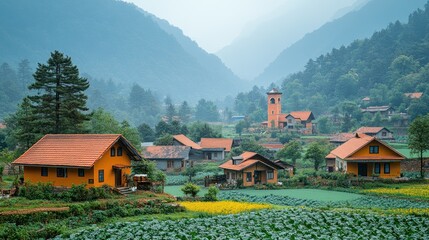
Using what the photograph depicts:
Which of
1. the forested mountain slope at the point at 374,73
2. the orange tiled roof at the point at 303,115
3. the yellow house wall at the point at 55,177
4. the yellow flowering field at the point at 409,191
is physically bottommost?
the yellow flowering field at the point at 409,191

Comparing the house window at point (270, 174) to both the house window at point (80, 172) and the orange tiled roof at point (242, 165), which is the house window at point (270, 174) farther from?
the house window at point (80, 172)

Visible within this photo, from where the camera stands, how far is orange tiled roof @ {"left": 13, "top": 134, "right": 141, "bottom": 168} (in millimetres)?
32656

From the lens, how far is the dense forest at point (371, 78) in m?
106

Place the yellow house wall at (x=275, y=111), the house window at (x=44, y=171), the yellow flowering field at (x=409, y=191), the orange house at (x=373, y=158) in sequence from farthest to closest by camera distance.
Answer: the yellow house wall at (x=275, y=111) < the orange house at (x=373, y=158) < the yellow flowering field at (x=409, y=191) < the house window at (x=44, y=171)

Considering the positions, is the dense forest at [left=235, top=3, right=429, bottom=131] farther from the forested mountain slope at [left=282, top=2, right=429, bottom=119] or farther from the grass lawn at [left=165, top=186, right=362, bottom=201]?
the grass lawn at [left=165, top=186, right=362, bottom=201]

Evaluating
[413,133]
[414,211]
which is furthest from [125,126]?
[414,211]

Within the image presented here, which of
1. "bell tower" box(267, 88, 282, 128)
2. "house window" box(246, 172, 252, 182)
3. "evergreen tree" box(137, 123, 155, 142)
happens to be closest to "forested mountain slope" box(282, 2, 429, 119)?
"bell tower" box(267, 88, 282, 128)

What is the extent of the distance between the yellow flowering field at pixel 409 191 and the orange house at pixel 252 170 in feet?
33.7

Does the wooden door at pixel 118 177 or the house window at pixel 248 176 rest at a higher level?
the wooden door at pixel 118 177

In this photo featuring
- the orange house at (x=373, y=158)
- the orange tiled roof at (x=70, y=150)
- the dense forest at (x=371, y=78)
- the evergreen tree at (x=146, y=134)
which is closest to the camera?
the orange tiled roof at (x=70, y=150)

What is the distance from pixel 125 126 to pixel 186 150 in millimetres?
11882

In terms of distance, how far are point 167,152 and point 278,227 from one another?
Result: 132 ft

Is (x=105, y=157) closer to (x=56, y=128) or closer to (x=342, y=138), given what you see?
(x=56, y=128)

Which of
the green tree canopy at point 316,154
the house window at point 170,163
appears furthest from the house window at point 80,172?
the house window at point 170,163
